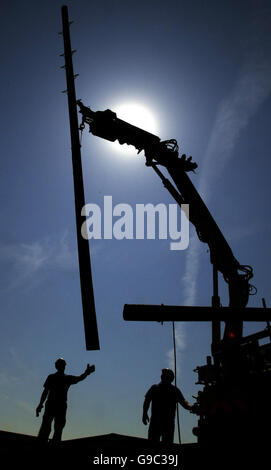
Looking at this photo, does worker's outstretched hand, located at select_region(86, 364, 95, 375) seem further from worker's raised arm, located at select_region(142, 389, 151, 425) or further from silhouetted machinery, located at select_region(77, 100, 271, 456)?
silhouetted machinery, located at select_region(77, 100, 271, 456)

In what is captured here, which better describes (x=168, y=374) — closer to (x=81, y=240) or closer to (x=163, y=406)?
(x=163, y=406)

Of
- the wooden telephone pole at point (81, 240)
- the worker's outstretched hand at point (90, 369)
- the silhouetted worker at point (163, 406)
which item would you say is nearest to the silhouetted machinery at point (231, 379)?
the silhouetted worker at point (163, 406)

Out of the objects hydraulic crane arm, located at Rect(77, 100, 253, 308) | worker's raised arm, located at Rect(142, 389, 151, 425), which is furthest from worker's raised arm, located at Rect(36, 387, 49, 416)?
hydraulic crane arm, located at Rect(77, 100, 253, 308)

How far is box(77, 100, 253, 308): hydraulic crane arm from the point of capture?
930 cm

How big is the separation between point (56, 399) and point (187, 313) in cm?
259

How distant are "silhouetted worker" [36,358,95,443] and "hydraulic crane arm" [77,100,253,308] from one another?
5.98 metres

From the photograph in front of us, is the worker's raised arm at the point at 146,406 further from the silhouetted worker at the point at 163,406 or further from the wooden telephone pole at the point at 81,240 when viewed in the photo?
the wooden telephone pole at the point at 81,240

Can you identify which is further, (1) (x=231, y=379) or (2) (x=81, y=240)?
(2) (x=81, y=240)

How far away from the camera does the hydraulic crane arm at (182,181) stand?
9.30 metres

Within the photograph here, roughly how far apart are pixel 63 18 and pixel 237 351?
8.63 m

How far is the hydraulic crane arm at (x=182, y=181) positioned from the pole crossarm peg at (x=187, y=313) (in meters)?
4.69

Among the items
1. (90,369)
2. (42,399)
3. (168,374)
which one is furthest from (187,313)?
(42,399)

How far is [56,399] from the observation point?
4.84 meters
